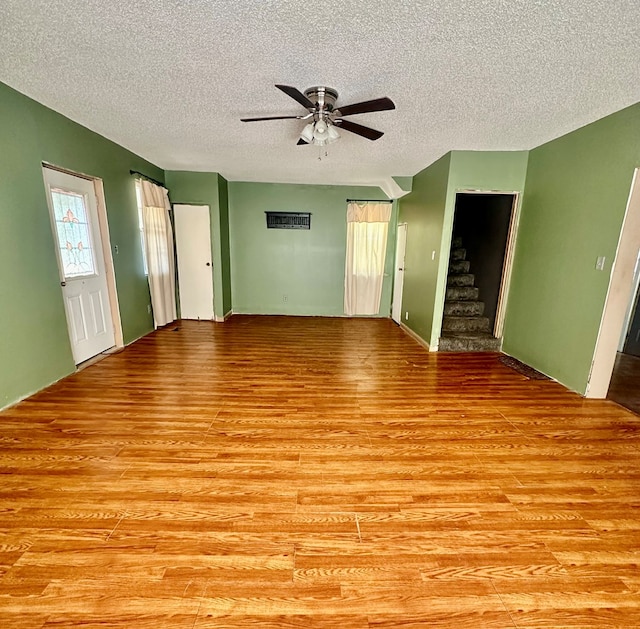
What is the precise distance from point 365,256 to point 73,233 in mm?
4525

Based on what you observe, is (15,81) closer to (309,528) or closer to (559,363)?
(309,528)

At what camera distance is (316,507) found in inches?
63.4

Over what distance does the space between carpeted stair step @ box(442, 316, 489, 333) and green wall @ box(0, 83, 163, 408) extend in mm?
4816

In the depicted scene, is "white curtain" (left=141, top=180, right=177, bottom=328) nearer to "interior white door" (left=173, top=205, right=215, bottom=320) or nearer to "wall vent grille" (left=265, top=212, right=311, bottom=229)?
"interior white door" (left=173, top=205, right=215, bottom=320)

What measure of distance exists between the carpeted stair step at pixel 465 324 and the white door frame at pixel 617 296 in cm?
178

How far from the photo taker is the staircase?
13.7 ft

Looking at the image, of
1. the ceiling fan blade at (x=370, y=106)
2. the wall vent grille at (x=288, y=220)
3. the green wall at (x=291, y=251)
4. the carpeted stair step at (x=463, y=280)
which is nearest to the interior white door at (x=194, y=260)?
the green wall at (x=291, y=251)

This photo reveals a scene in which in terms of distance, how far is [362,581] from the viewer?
1246 mm

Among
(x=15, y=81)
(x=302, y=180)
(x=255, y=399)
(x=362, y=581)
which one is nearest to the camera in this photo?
(x=362, y=581)

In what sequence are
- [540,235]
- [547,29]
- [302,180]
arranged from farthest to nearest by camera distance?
[302,180], [540,235], [547,29]

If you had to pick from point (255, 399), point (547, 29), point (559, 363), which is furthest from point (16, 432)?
point (559, 363)

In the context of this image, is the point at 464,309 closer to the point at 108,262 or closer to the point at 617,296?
the point at 617,296

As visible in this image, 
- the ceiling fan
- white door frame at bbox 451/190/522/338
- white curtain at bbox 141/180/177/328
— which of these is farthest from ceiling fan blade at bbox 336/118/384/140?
white curtain at bbox 141/180/177/328

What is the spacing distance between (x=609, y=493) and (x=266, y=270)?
5.58m
